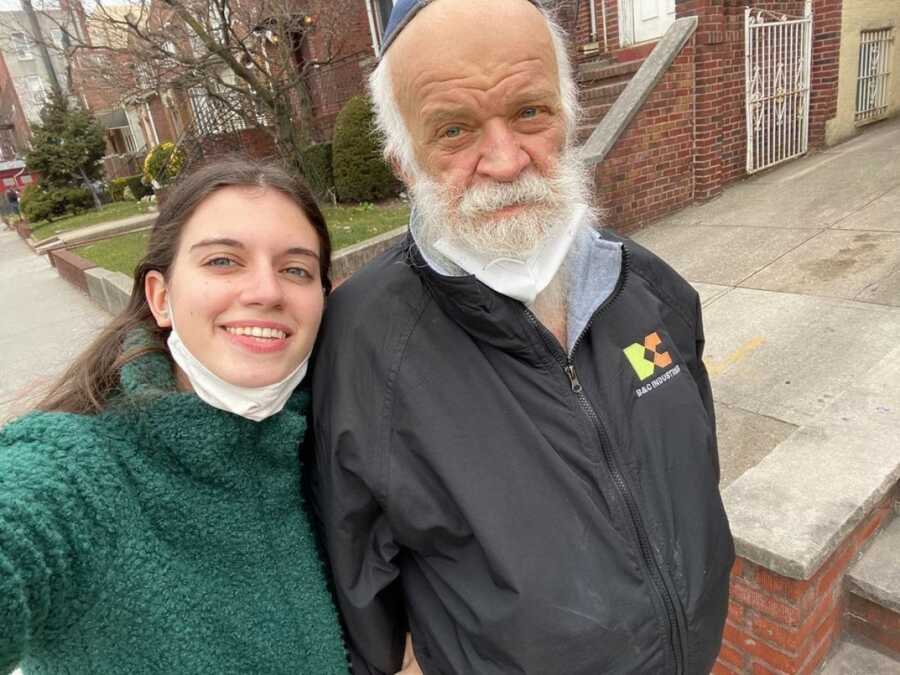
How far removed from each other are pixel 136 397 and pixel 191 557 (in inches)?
12.5

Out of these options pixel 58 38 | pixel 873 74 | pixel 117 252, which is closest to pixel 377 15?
pixel 58 38

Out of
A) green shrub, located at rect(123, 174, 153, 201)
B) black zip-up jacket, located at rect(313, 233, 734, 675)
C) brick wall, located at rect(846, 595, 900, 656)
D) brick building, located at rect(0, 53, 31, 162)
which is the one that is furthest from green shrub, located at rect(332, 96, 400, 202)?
brick building, located at rect(0, 53, 31, 162)

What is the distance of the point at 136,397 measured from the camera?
122 cm

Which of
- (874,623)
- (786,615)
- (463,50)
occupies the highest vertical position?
(463,50)

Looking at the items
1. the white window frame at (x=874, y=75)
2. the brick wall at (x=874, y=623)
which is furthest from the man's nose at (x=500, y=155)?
the white window frame at (x=874, y=75)

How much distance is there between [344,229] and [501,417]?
724 centimetres

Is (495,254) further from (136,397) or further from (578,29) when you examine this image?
(578,29)

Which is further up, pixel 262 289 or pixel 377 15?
pixel 377 15

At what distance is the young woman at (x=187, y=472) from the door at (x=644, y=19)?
817cm

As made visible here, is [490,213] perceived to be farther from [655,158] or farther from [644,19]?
[644,19]

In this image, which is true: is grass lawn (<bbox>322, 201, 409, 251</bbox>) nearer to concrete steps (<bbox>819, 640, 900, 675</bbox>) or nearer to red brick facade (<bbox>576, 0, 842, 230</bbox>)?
red brick facade (<bbox>576, 0, 842, 230</bbox>)

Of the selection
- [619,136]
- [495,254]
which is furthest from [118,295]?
[495,254]

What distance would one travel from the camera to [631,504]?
1.39 m

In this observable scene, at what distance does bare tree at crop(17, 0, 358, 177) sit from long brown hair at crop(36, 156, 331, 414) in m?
7.22
